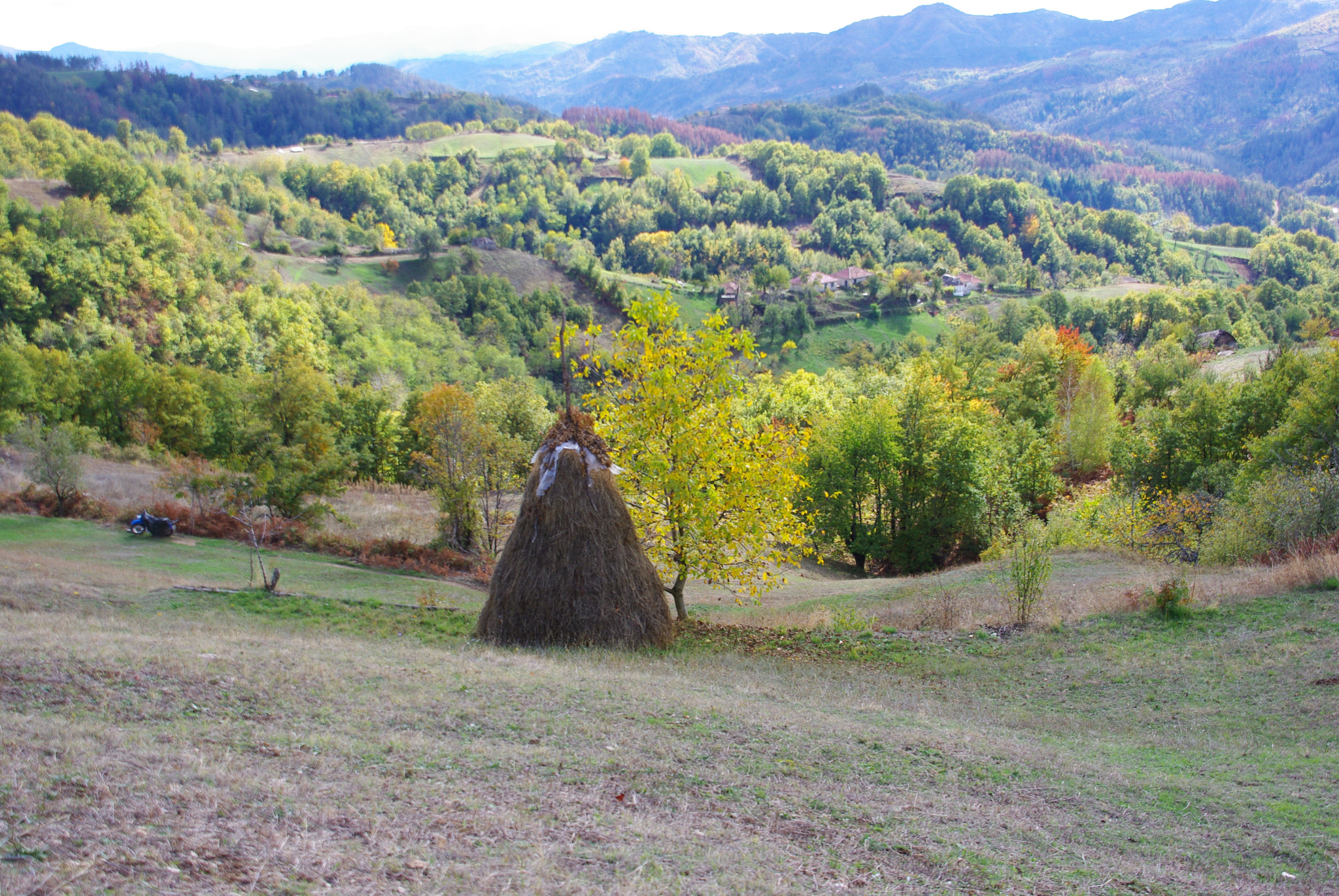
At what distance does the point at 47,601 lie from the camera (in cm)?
1526

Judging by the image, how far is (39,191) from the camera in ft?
307

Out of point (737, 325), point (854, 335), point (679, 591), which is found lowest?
point (854, 335)

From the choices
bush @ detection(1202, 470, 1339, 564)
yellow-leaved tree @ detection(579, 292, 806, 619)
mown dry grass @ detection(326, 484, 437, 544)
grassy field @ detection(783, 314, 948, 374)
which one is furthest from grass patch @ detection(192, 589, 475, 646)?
grassy field @ detection(783, 314, 948, 374)

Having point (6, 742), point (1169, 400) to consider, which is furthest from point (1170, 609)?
point (1169, 400)

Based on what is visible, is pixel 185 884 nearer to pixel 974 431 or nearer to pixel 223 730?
pixel 223 730

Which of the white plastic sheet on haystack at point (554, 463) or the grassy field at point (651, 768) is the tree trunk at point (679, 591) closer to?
the white plastic sheet on haystack at point (554, 463)

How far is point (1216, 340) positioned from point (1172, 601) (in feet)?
339

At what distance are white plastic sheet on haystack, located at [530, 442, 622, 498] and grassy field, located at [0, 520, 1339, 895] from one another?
3.21 m

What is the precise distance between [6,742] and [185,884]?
3.14 meters

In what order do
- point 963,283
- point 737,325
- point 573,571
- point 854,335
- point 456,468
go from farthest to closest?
point 963,283, point 737,325, point 854,335, point 456,468, point 573,571

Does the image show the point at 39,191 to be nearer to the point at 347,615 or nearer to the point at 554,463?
the point at 347,615

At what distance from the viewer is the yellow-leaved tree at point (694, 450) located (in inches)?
625

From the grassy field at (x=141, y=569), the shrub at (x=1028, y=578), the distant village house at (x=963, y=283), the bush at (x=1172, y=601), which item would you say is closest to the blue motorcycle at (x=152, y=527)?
the grassy field at (x=141, y=569)

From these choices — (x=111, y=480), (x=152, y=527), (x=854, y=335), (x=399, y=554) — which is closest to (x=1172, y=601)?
(x=399, y=554)
